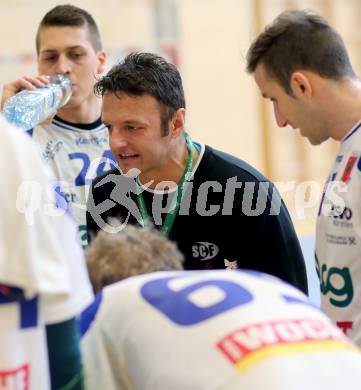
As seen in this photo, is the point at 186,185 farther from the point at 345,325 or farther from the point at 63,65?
the point at 63,65

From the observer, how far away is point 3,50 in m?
5.34

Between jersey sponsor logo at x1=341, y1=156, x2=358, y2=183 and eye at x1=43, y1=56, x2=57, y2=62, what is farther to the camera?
eye at x1=43, y1=56, x2=57, y2=62

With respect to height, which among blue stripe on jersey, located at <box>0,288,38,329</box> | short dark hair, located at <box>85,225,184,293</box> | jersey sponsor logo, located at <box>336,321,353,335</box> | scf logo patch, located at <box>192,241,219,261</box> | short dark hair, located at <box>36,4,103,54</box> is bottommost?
jersey sponsor logo, located at <box>336,321,353,335</box>

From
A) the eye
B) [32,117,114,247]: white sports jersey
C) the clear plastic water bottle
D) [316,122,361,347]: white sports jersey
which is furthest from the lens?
the eye

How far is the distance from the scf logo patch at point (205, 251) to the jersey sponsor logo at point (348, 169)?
14.2 inches

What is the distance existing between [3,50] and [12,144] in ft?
14.6

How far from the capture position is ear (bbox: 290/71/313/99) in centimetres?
193

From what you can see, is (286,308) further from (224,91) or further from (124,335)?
(224,91)

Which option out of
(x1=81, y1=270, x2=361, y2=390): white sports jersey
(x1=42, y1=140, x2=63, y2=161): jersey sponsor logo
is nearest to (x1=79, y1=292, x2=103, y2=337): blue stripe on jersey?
(x1=81, y1=270, x2=361, y2=390): white sports jersey

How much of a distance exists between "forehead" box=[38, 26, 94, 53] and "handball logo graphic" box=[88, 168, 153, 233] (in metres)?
0.65

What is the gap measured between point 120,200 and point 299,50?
612 millimetres

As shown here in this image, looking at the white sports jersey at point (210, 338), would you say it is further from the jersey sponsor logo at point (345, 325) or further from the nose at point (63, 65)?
the nose at point (63, 65)

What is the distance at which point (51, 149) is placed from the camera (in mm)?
2684

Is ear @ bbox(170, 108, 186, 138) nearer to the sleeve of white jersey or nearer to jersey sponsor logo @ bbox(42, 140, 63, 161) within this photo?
jersey sponsor logo @ bbox(42, 140, 63, 161)
